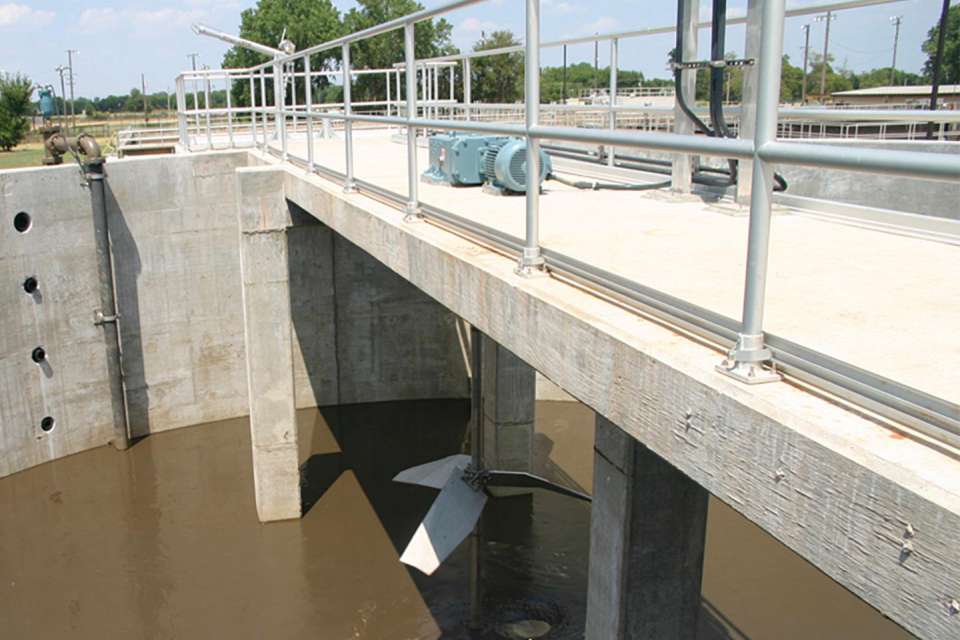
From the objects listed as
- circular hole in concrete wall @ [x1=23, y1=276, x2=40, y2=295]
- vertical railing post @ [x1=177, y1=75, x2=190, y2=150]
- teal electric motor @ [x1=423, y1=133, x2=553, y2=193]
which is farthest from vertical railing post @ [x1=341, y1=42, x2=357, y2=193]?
vertical railing post @ [x1=177, y1=75, x2=190, y2=150]

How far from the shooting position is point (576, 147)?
34.8 feet

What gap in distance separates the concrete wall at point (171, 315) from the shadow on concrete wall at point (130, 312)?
2cm

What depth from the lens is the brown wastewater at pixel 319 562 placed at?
8867 millimetres

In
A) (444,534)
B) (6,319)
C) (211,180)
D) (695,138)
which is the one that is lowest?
(444,534)

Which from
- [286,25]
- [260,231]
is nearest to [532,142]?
[260,231]

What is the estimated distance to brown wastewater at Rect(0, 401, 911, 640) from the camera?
29.1 ft

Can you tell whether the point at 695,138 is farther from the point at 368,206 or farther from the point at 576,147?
the point at 576,147

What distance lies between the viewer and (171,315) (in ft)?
45.9

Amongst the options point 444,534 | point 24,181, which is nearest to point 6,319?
point 24,181

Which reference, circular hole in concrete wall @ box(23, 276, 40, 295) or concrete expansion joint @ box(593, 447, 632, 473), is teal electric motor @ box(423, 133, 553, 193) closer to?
concrete expansion joint @ box(593, 447, 632, 473)

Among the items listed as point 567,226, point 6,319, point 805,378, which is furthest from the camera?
point 6,319

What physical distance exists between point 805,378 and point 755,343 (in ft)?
0.49

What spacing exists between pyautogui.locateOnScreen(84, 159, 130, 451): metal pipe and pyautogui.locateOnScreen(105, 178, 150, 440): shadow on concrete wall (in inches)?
5.6

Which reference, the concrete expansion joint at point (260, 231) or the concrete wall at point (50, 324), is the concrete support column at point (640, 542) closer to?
the concrete expansion joint at point (260, 231)
